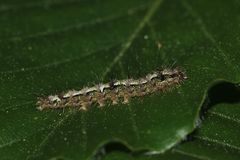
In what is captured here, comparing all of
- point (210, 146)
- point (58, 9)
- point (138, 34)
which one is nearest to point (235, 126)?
point (210, 146)

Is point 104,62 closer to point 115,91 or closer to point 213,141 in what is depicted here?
point 115,91

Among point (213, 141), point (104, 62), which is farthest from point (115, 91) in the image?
point (213, 141)

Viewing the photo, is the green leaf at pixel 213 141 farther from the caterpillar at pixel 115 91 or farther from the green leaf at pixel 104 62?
the caterpillar at pixel 115 91

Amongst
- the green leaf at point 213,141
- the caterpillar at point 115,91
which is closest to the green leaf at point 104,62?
the caterpillar at point 115,91

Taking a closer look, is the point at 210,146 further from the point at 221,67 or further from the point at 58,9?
the point at 58,9

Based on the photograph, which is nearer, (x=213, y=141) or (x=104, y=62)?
(x=213, y=141)

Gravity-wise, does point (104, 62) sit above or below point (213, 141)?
above

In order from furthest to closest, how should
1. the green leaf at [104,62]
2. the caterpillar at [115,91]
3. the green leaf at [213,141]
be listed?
the caterpillar at [115,91] < the green leaf at [213,141] < the green leaf at [104,62]
